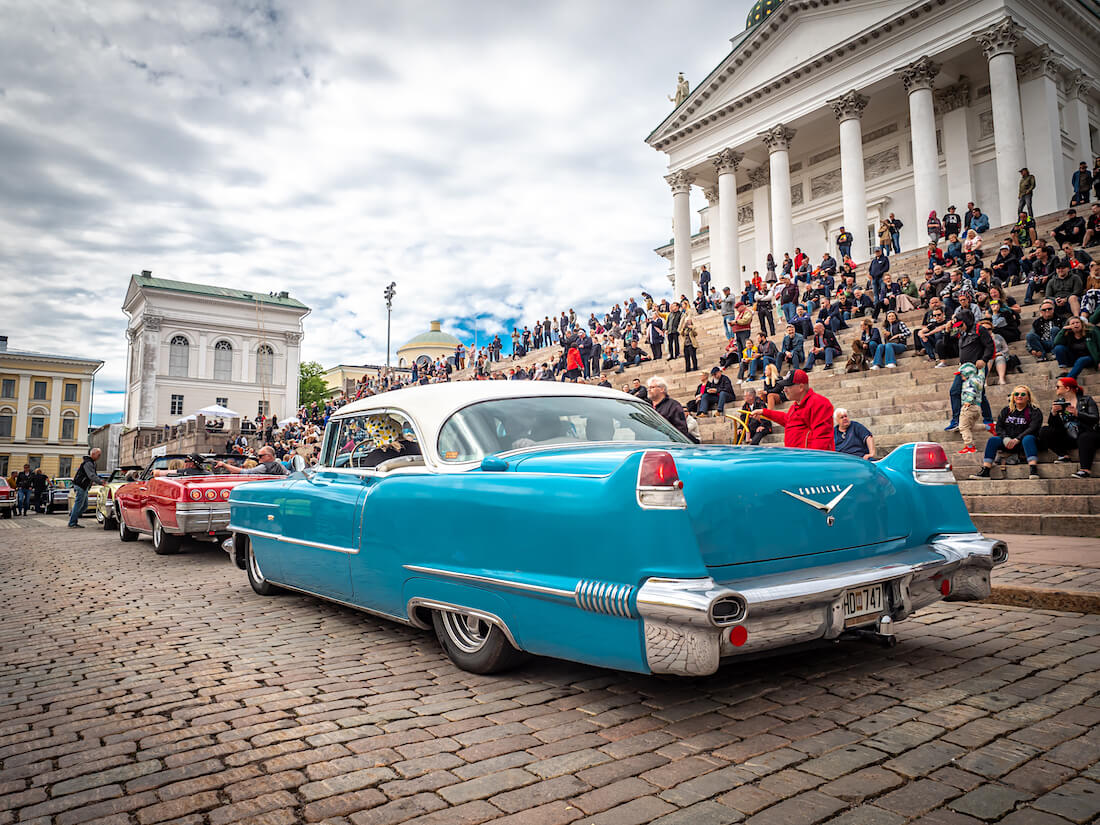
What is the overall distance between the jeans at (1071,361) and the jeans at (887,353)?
372 cm

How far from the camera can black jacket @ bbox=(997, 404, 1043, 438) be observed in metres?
9.45

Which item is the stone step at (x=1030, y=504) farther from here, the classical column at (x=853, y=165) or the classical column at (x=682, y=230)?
the classical column at (x=682, y=230)

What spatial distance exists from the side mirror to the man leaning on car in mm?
14909

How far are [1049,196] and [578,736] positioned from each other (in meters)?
33.2

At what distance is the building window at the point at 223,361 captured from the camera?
2773 inches

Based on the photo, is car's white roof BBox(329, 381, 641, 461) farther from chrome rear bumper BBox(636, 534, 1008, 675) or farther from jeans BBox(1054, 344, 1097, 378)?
jeans BBox(1054, 344, 1097, 378)

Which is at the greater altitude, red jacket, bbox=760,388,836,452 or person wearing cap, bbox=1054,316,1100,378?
person wearing cap, bbox=1054,316,1100,378

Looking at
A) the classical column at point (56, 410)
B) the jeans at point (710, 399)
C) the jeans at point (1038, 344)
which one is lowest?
the jeans at point (710, 399)

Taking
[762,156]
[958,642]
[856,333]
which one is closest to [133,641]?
[958,642]

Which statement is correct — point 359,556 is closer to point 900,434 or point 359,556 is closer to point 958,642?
point 958,642

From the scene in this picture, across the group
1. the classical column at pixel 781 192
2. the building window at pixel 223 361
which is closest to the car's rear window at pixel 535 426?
the classical column at pixel 781 192

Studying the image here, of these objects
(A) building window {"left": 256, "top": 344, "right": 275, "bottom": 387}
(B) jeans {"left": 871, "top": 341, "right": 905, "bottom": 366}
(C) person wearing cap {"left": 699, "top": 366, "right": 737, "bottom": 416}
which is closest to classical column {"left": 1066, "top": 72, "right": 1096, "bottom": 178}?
(B) jeans {"left": 871, "top": 341, "right": 905, "bottom": 366}

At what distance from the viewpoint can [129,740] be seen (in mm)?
3084

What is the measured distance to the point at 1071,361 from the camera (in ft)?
34.6
